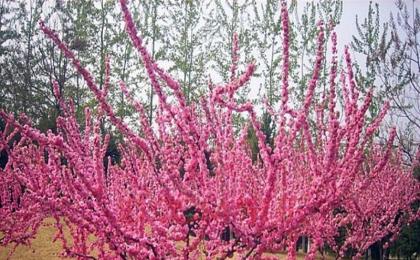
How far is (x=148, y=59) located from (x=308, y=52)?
2454cm

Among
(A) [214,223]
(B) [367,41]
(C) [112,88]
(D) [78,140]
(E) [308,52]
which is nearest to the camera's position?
(A) [214,223]

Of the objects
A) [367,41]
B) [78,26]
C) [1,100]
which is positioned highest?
[78,26]

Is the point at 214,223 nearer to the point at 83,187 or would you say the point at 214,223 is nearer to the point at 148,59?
the point at 83,187

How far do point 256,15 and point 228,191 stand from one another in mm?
23797

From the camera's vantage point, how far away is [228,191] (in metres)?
2.68

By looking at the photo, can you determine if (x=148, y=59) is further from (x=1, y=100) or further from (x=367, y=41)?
(x=1, y=100)

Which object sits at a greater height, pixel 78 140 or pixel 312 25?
pixel 312 25

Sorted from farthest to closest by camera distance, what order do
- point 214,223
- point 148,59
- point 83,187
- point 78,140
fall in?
1. point 78,140
2. point 214,223
3. point 83,187
4. point 148,59

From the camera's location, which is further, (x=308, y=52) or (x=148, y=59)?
(x=308, y=52)

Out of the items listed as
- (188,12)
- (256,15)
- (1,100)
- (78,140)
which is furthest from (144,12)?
(78,140)

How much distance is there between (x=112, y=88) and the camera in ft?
77.9

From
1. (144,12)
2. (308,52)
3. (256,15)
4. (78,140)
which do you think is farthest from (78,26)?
(78,140)

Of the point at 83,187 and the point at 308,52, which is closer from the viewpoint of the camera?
the point at 83,187

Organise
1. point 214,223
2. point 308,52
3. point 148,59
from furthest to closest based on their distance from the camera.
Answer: point 308,52, point 214,223, point 148,59
